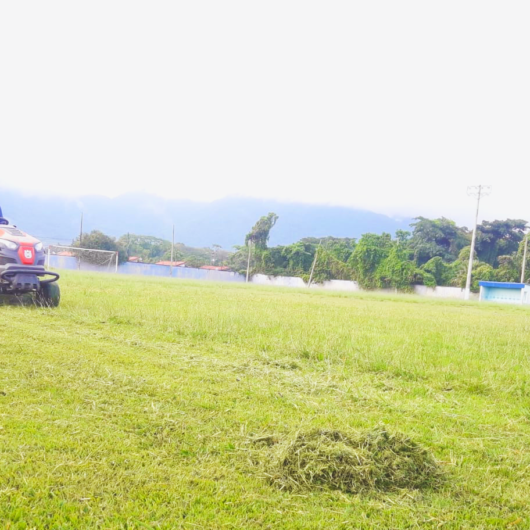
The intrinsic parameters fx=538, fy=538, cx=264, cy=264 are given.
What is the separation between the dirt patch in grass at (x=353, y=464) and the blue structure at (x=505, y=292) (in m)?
46.6

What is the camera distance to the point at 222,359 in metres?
7.29

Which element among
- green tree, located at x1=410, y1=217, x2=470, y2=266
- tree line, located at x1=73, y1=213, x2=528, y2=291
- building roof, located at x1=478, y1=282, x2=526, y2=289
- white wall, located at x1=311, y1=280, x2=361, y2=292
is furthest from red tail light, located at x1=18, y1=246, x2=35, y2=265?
green tree, located at x1=410, y1=217, x2=470, y2=266

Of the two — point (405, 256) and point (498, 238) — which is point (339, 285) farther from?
point (498, 238)

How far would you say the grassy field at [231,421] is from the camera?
306 cm

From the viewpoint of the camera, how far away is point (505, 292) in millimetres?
48688

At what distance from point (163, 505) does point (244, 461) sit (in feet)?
2.64

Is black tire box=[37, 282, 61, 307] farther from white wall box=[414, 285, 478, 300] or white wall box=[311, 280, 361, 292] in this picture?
white wall box=[311, 280, 361, 292]

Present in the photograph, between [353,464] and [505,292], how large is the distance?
1964 inches

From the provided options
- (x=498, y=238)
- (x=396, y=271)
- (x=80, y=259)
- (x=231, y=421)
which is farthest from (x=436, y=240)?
(x=231, y=421)

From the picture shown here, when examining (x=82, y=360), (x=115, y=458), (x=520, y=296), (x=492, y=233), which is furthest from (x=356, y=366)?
(x=492, y=233)

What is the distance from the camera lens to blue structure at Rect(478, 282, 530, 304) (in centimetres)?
4638

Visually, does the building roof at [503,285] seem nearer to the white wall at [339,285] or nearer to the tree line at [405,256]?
the tree line at [405,256]

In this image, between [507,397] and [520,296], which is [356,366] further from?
[520,296]

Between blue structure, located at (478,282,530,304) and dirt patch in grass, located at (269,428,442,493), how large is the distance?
4663cm
